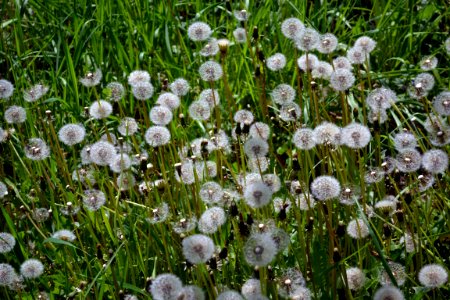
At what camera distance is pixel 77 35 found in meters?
3.46

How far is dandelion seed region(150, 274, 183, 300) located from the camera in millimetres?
1771

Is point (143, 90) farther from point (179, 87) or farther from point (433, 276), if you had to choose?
point (433, 276)

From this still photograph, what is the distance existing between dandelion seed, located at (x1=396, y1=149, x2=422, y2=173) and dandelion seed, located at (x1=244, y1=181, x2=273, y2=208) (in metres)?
0.47

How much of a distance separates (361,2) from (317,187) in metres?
2.50

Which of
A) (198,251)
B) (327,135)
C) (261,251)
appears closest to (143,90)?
(327,135)

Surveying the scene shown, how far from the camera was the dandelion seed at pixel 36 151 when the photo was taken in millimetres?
2479

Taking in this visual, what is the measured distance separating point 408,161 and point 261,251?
2.16 ft

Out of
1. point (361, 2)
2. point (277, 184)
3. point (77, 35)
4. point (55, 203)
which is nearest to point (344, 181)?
point (277, 184)

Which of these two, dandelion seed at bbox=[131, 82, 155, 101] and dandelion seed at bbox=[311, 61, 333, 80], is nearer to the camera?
dandelion seed at bbox=[131, 82, 155, 101]

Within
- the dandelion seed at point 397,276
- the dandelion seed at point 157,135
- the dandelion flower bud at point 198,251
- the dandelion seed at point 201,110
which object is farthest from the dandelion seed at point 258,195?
the dandelion seed at point 201,110

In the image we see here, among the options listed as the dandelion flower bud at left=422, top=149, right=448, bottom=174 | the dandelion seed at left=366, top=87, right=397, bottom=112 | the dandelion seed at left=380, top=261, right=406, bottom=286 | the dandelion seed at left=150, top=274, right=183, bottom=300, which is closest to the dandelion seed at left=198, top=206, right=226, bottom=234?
the dandelion seed at left=150, top=274, right=183, bottom=300

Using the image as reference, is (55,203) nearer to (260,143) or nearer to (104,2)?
(260,143)

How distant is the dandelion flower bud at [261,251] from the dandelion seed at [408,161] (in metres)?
0.62

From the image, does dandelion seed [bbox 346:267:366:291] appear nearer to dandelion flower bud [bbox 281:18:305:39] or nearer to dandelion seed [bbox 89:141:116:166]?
dandelion seed [bbox 89:141:116:166]
